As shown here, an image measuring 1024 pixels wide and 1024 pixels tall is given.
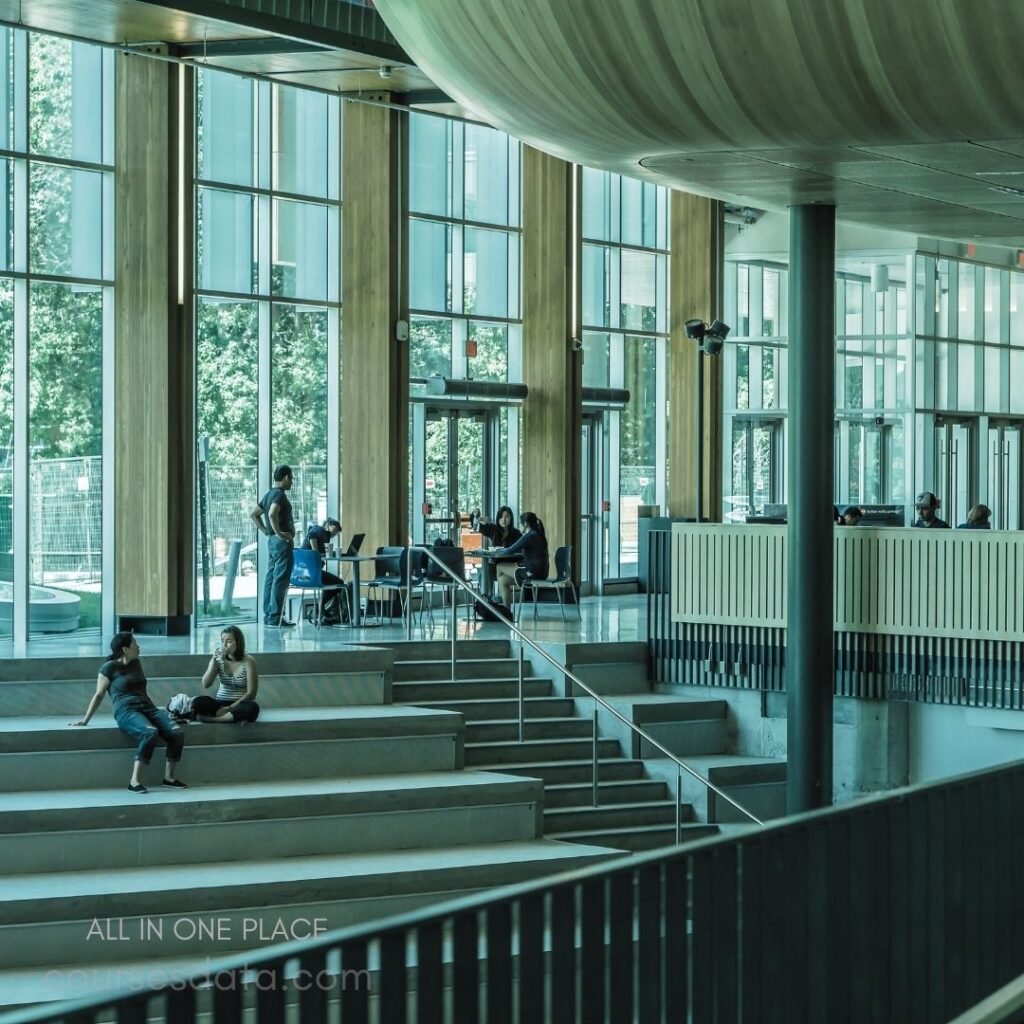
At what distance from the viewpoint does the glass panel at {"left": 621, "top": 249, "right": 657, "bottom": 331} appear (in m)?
23.5

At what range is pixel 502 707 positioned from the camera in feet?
45.7

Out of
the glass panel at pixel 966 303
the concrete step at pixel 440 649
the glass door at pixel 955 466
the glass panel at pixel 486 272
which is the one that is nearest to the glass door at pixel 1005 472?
the glass door at pixel 955 466

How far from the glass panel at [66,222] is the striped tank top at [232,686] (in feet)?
19.5

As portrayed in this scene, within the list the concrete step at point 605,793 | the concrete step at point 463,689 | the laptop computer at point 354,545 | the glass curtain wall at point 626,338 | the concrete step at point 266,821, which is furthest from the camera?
the glass curtain wall at point 626,338

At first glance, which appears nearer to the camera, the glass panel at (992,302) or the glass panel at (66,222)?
the glass panel at (66,222)

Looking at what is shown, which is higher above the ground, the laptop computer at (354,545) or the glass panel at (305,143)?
the glass panel at (305,143)

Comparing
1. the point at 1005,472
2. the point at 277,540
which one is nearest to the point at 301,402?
the point at 277,540

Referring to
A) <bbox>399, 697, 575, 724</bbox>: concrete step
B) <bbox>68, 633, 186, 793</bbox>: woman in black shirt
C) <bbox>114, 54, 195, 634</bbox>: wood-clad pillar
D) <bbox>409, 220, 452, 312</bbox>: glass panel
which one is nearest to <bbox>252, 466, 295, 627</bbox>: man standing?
<bbox>114, 54, 195, 634</bbox>: wood-clad pillar

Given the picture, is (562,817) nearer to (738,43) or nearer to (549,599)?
(738,43)

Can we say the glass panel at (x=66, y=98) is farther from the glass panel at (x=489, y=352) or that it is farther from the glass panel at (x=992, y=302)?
the glass panel at (x=992, y=302)

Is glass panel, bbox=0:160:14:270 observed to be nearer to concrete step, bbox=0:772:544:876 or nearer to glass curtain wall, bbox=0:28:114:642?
glass curtain wall, bbox=0:28:114:642

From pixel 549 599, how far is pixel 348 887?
1051cm

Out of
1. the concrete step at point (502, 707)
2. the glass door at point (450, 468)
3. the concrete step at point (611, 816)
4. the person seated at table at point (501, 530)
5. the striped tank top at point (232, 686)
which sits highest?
the glass door at point (450, 468)

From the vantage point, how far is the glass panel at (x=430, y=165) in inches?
795
